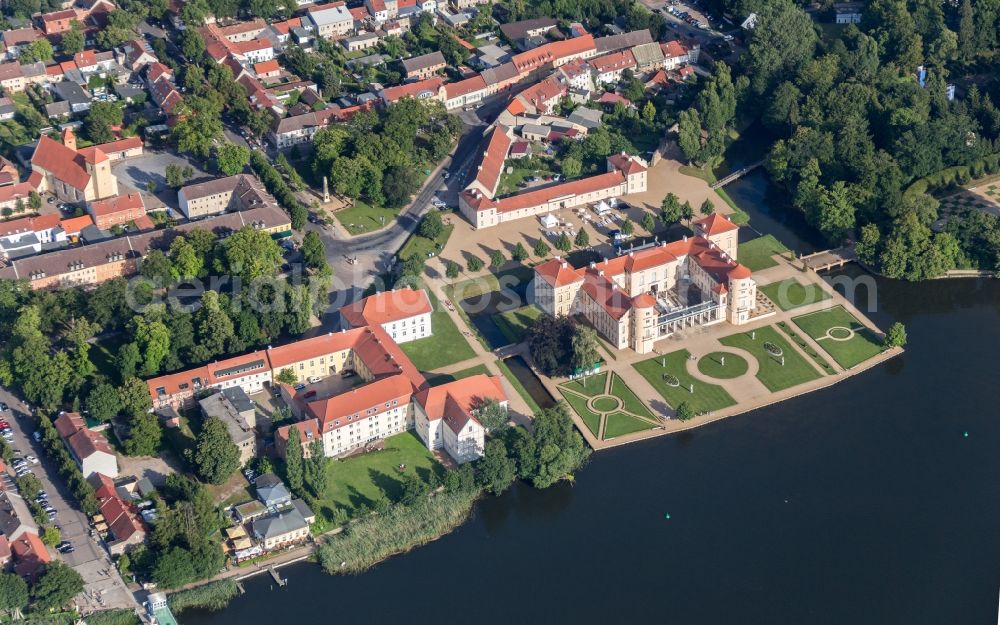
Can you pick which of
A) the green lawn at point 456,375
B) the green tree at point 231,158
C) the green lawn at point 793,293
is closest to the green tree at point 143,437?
the green lawn at point 456,375

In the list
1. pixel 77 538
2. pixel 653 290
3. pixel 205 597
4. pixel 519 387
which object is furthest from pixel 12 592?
pixel 653 290

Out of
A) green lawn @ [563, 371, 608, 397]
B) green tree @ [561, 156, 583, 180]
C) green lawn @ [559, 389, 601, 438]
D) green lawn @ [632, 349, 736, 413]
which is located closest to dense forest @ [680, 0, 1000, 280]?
green tree @ [561, 156, 583, 180]

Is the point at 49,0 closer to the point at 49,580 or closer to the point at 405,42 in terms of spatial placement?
the point at 405,42

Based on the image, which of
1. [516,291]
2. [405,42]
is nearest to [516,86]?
[405,42]

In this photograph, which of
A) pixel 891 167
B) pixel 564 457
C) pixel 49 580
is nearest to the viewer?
pixel 49 580

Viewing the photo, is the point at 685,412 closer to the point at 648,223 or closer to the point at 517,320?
the point at 517,320

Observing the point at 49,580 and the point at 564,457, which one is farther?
the point at 564,457
